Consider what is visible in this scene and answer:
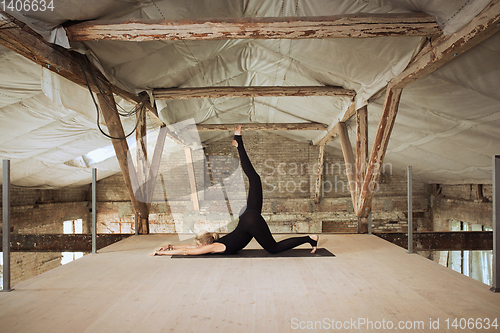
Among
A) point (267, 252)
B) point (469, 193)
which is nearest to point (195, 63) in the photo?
point (267, 252)

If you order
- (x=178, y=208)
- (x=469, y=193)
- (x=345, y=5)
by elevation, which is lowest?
(x=178, y=208)

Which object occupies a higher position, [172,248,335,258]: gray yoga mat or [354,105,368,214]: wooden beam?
[354,105,368,214]: wooden beam

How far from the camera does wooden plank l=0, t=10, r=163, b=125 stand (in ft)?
7.74

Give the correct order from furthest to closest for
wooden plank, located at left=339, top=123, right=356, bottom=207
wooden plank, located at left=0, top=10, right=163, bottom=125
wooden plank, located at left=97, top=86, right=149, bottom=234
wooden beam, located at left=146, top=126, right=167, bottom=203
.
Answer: wooden plank, located at left=339, top=123, right=356, bottom=207 → wooden beam, located at left=146, top=126, right=167, bottom=203 → wooden plank, located at left=97, top=86, right=149, bottom=234 → wooden plank, located at left=0, top=10, right=163, bottom=125

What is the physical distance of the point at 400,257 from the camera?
327cm

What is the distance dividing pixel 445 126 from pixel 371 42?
204 cm

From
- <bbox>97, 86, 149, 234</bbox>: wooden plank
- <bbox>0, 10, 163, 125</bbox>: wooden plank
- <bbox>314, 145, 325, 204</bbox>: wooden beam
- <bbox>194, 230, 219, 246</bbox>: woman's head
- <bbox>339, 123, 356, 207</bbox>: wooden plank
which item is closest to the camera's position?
<bbox>0, 10, 163, 125</bbox>: wooden plank

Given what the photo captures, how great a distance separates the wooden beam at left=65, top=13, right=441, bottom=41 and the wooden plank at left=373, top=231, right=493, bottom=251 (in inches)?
113

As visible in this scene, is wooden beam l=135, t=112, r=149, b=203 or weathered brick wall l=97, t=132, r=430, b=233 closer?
wooden beam l=135, t=112, r=149, b=203

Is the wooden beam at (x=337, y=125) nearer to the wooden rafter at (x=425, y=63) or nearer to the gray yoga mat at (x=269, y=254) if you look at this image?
the wooden rafter at (x=425, y=63)

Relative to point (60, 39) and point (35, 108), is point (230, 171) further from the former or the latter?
point (60, 39)

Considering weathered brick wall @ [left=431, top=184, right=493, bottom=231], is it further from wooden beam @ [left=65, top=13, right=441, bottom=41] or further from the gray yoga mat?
wooden beam @ [left=65, top=13, right=441, bottom=41]

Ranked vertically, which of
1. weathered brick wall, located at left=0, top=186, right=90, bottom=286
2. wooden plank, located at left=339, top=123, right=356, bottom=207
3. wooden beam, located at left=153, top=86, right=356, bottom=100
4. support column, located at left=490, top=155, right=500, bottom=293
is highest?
wooden beam, located at left=153, top=86, right=356, bottom=100

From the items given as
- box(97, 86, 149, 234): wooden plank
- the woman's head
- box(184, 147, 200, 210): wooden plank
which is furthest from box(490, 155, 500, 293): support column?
box(184, 147, 200, 210): wooden plank
